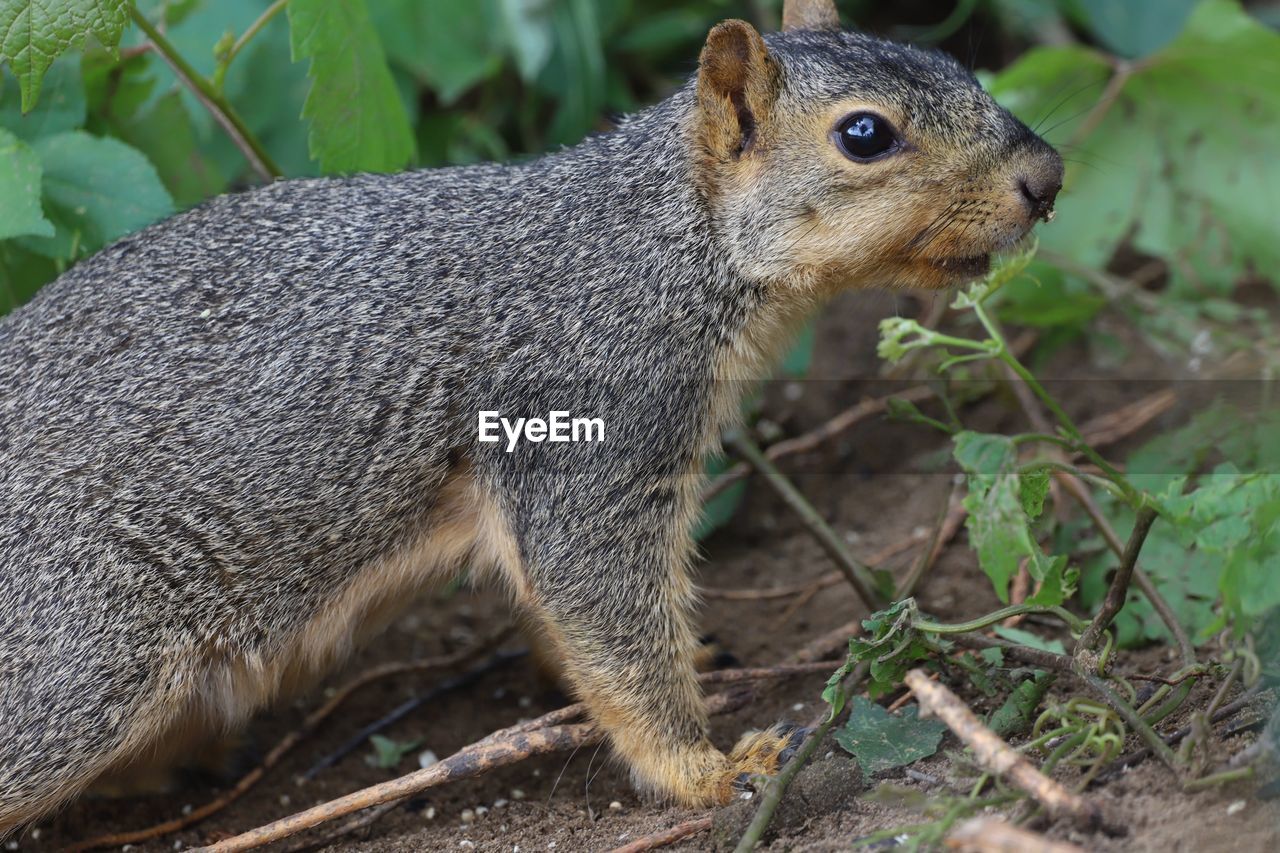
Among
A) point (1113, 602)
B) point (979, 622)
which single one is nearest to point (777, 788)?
point (979, 622)

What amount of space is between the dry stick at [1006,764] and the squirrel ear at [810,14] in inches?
87.8

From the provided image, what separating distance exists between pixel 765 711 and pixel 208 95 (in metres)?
2.50

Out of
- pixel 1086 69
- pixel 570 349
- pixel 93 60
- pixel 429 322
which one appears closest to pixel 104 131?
pixel 93 60

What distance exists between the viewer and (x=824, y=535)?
4.05 m

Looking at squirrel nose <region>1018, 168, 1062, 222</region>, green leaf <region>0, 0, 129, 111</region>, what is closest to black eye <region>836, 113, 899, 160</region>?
squirrel nose <region>1018, 168, 1062, 222</region>

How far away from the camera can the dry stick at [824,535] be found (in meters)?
3.94

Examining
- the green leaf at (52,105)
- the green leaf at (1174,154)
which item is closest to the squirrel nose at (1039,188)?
the green leaf at (1174,154)

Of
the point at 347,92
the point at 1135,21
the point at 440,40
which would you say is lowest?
the point at 1135,21

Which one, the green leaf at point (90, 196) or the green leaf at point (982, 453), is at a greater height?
the green leaf at point (90, 196)

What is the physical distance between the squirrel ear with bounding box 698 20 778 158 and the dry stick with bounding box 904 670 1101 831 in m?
1.55

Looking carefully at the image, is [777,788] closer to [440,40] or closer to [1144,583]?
[1144,583]

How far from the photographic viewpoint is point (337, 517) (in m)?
3.46

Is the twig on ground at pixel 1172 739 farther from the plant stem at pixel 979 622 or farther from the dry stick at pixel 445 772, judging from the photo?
the dry stick at pixel 445 772

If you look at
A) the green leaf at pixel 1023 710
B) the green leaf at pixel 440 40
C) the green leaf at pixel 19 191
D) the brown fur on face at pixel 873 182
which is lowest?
the green leaf at pixel 1023 710
